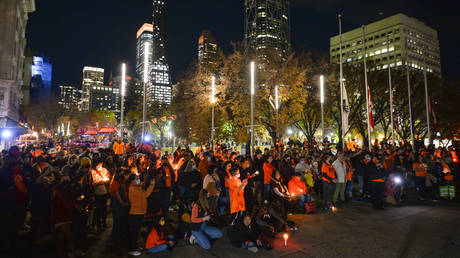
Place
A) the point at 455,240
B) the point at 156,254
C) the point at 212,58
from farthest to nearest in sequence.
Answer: the point at 212,58, the point at 455,240, the point at 156,254

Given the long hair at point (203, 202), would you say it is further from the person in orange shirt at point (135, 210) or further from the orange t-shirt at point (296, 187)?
the orange t-shirt at point (296, 187)

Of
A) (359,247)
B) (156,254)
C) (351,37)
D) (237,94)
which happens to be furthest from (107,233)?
(351,37)

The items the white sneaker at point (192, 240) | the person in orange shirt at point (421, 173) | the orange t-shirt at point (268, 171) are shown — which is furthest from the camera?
the person in orange shirt at point (421, 173)

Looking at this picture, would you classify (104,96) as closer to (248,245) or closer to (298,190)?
(298,190)

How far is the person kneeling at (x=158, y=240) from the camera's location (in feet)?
20.3

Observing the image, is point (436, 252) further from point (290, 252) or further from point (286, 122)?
point (286, 122)

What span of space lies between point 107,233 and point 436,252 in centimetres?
861

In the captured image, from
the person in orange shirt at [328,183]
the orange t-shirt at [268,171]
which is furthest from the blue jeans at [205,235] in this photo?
the person in orange shirt at [328,183]

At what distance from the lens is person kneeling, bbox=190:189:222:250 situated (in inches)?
252

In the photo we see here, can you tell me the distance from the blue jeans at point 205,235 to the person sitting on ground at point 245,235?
0.45 m

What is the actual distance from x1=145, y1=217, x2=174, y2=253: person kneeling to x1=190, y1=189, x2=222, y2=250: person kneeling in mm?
640

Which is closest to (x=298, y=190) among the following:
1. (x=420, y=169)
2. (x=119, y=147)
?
(x=420, y=169)

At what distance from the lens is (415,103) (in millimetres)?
33219

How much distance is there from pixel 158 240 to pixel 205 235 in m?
1.15
